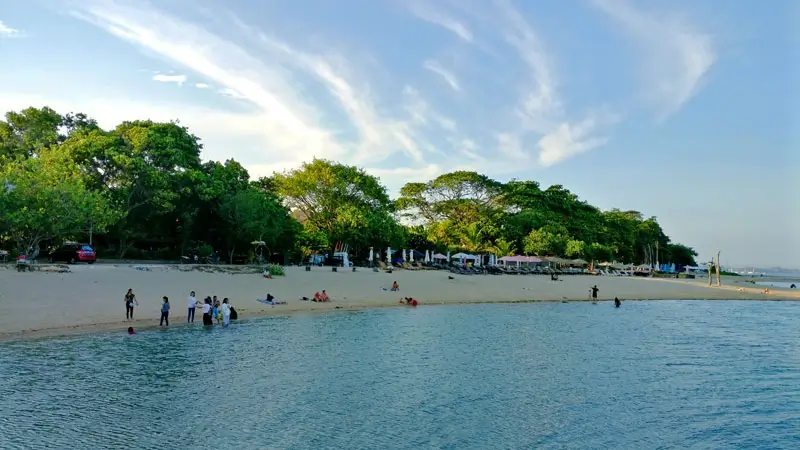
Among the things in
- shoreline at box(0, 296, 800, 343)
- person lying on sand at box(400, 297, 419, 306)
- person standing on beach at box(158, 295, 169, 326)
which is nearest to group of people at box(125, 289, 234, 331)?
person standing on beach at box(158, 295, 169, 326)

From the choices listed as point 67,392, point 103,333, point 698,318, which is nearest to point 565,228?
point 698,318

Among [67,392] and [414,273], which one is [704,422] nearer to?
[67,392]

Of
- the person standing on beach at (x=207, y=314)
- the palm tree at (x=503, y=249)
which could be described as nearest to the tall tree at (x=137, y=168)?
the person standing on beach at (x=207, y=314)

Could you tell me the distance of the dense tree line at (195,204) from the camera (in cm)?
3878

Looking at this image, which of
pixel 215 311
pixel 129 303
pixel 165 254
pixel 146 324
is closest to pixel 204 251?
pixel 165 254

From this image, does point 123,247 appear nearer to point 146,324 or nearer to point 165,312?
point 146,324

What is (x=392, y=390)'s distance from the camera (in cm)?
1667

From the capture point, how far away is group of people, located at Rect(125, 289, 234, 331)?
26.3m

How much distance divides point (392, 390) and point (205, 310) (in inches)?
565

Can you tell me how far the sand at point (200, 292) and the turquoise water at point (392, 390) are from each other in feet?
9.03

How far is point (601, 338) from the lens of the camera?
2888 cm

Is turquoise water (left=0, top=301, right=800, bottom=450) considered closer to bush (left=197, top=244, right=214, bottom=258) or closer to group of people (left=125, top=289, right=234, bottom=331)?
group of people (left=125, top=289, right=234, bottom=331)

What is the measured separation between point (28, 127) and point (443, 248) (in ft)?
173

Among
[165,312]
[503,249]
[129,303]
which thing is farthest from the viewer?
[503,249]
